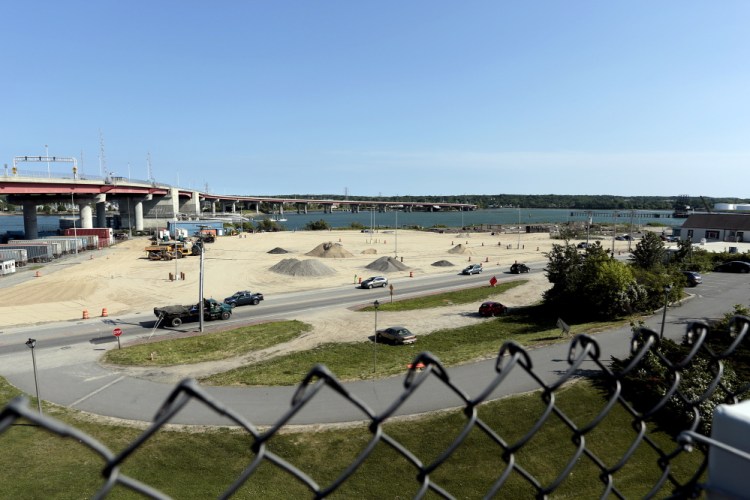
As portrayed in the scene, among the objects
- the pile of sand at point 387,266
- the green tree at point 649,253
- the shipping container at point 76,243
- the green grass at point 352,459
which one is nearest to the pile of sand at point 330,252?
the pile of sand at point 387,266

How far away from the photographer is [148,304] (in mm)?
39062

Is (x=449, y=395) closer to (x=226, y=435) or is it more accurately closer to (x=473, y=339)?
(x=226, y=435)

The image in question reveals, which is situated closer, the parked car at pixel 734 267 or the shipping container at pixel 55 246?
the parked car at pixel 734 267

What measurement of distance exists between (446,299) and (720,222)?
61.6m

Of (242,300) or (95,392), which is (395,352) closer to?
(95,392)

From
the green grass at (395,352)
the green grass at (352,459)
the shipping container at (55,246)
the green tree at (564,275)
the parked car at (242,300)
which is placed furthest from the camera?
the shipping container at (55,246)

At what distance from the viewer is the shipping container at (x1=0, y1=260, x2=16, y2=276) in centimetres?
4997

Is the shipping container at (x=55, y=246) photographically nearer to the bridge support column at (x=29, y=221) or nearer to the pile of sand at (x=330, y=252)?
the bridge support column at (x=29, y=221)

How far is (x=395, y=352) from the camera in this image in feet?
85.8

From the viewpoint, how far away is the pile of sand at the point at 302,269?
52594 mm

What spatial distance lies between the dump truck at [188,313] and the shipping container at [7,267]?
29728 millimetres

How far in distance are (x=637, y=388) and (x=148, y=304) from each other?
1401 inches

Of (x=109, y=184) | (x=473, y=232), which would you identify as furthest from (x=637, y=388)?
(x=473, y=232)

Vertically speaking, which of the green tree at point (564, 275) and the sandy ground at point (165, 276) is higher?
the green tree at point (564, 275)
